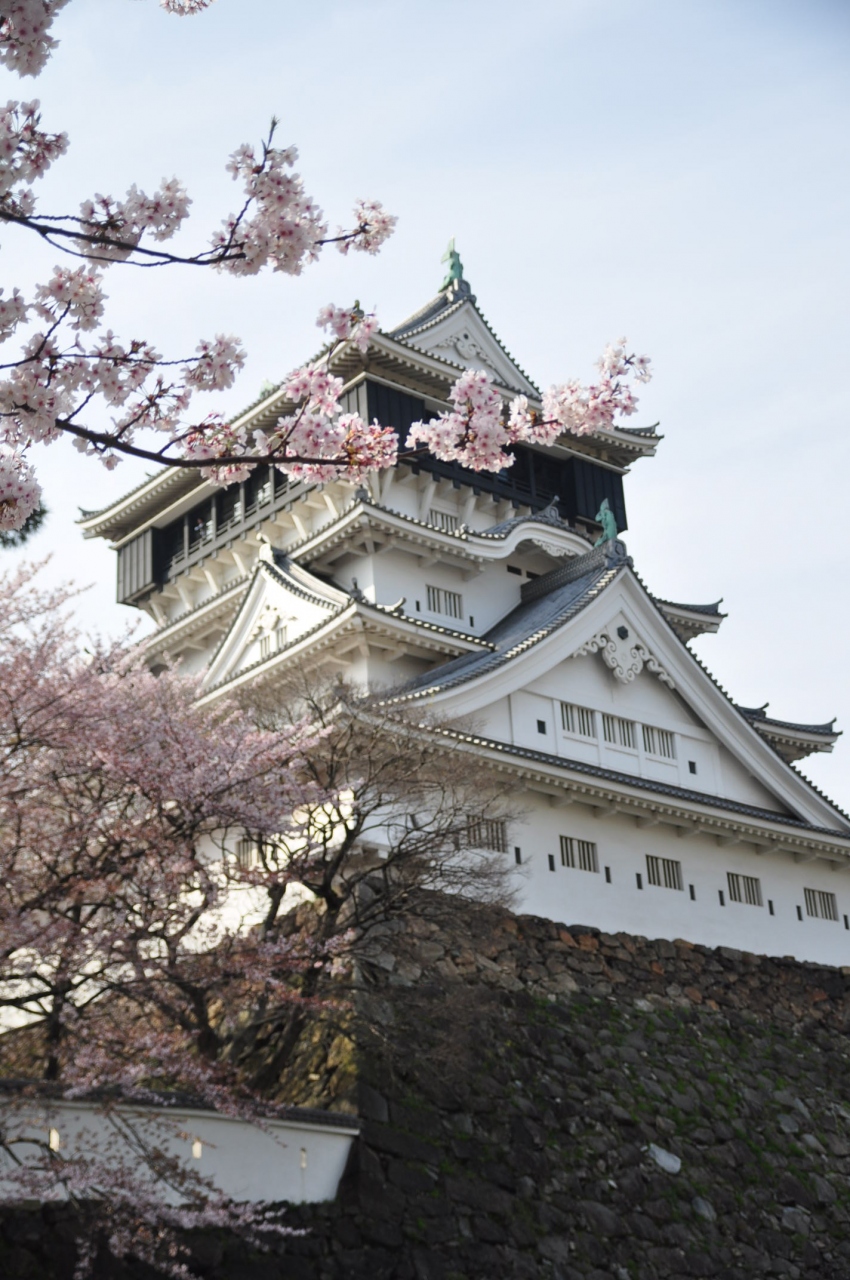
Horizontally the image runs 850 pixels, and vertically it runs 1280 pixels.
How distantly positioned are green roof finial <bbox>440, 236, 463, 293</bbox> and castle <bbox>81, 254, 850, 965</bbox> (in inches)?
29.4

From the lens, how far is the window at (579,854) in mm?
18953

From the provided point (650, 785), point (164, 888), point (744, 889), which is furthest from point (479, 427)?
point (744, 889)

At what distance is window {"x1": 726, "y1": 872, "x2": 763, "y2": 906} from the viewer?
20.9m

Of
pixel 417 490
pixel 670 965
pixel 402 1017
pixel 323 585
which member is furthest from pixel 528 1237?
pixel 417 490

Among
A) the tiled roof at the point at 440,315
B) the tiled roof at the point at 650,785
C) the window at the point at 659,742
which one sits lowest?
the tiled roof at the point at 650,785

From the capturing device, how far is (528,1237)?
14.0 metres

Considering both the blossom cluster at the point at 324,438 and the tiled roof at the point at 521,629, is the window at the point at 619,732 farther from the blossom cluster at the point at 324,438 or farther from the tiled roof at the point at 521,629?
the blossom cluster at the point at 324,438

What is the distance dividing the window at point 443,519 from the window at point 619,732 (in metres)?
4.91

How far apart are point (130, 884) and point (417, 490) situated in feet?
Answer: 43.2

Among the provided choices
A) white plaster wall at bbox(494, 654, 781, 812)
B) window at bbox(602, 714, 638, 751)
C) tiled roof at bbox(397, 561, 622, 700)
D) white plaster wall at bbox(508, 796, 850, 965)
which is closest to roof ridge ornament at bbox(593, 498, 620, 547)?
tiled roof at bbox(397, 561, 622, 700)

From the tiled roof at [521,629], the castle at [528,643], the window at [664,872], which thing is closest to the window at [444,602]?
the castle at [528,643]

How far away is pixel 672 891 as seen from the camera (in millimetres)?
19984

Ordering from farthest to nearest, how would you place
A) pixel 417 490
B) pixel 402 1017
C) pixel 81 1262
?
pixel 417 490
pixel 402 1017
pixel 81 1262

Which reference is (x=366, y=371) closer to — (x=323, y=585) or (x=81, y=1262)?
(x=323, y=585)
